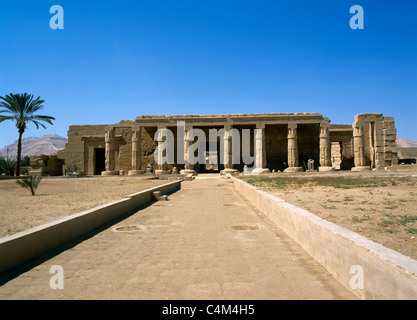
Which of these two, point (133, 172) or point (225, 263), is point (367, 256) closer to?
point (225, 263)

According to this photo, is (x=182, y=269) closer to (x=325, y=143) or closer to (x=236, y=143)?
(x=325, y=143)

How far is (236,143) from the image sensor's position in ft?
102

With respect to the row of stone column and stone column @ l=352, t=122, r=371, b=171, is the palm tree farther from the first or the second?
stone column @ l=352, t=122, r=371, b=171

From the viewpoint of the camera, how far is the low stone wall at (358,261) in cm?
212

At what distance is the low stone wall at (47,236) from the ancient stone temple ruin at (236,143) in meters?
19.8

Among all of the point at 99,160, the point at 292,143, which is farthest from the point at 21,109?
the point at 292,143

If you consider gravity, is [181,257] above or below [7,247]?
→ below

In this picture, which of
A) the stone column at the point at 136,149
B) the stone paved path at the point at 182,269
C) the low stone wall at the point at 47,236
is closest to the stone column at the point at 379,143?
the stone column at the point at 136,149

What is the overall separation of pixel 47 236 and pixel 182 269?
2.34 m

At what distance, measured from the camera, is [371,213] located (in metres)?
5.92

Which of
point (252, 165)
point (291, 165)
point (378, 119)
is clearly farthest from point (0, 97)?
point (378, 119)

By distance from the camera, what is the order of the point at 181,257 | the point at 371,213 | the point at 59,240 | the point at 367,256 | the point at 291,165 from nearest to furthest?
the point at 367,256 < the point at 181,257 < the point at 59,240 < the point at 371,213 < the point at 291,165
